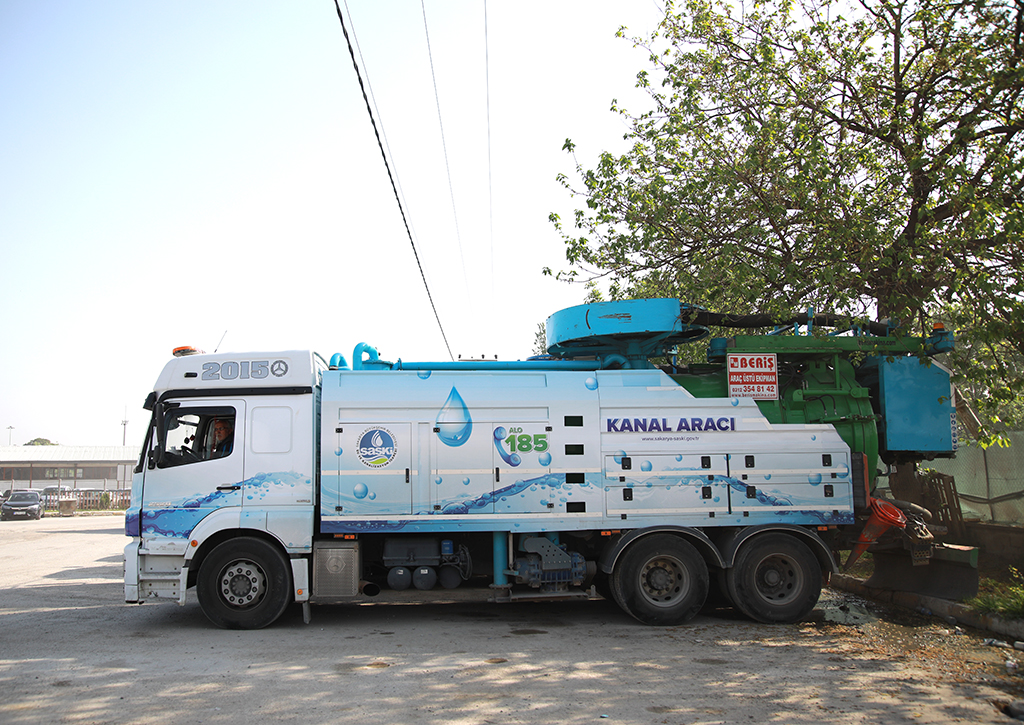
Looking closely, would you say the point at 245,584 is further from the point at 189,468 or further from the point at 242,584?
the point at 189,468

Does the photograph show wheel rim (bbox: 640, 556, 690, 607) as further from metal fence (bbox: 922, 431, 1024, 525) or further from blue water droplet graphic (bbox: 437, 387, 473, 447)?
metal fence (bbox: 922, 431, 1024, 525)

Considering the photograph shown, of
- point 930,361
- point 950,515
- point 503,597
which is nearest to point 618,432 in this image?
point 503,597

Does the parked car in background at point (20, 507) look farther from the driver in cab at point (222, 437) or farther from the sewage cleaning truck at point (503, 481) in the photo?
the driver in cab at point (222, 437)

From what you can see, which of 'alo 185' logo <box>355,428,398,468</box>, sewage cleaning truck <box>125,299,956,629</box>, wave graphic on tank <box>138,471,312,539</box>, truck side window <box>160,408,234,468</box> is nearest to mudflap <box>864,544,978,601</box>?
sewage cleaning truck <box>125,299,956,629</box>

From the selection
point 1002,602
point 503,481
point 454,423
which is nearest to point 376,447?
point 454,423

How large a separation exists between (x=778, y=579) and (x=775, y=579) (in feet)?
0.14

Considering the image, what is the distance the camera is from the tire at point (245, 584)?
8.62 meters

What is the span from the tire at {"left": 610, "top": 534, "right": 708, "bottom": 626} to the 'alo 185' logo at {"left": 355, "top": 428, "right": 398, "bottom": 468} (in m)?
3.14

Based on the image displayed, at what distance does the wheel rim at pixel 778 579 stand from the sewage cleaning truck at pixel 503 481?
0.03 metres

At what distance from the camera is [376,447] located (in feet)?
29.5

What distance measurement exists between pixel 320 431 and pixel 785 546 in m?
6.06

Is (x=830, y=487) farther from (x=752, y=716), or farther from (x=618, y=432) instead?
(x=752, y=716)

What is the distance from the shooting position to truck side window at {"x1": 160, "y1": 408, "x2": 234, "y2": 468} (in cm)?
891

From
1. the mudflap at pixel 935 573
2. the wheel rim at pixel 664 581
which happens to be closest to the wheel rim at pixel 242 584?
the wheel rim at pixel 664 581
